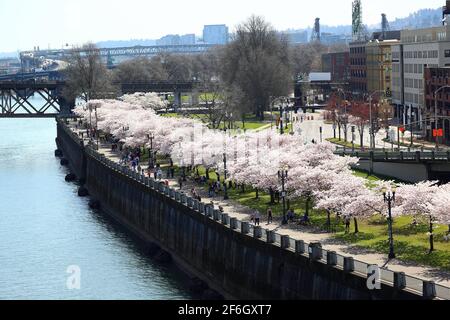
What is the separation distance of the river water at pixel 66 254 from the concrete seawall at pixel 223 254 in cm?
160

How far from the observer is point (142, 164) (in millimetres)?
108562

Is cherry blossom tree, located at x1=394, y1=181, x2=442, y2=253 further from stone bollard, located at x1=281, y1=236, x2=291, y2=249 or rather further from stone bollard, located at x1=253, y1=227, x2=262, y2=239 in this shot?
stone bollard, located at x1=281, y1=236, x2=291, y2=249

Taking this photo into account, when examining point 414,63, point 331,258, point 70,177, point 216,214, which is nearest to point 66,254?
point 216,214

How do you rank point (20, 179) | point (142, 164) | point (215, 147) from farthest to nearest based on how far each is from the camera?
point (20, 179) < point (142, 164) < point (215, 147)

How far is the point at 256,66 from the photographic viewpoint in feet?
557

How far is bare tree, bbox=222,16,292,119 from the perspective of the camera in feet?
553

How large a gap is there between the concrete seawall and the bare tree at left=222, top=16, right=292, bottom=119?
6830 cm

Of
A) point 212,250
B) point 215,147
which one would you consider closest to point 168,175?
point 215,147

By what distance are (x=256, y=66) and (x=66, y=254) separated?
3791 inches

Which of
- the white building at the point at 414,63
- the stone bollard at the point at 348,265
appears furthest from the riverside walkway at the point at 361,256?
the white building at the point at 414,63

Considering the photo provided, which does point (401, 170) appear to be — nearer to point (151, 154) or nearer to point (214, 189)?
point (214, 189)

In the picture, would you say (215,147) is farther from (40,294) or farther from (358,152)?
(40,294)

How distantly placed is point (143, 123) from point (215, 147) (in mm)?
32385

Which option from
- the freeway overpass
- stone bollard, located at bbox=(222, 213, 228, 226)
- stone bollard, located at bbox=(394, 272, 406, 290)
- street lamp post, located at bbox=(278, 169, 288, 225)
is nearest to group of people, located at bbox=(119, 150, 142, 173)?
the freeway overpass
